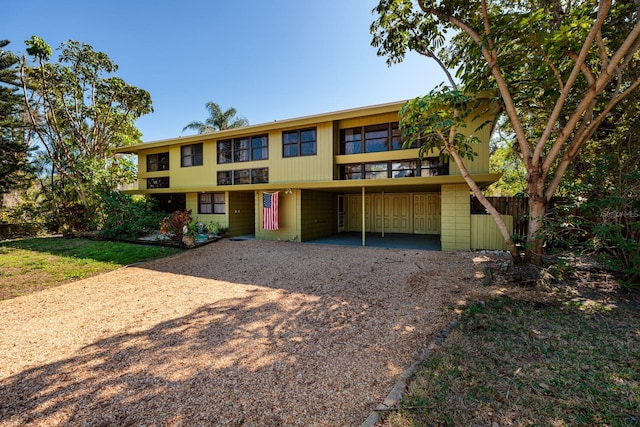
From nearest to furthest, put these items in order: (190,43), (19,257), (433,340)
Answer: (433,340), (19,257), (190,43)

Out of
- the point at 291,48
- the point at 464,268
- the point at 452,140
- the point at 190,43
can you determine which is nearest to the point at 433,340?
the point at 464,268

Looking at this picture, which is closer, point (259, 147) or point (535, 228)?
point (535, 228)

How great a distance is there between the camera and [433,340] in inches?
137

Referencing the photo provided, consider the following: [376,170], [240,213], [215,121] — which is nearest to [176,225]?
[240,213]

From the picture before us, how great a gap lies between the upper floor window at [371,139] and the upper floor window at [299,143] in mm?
1318

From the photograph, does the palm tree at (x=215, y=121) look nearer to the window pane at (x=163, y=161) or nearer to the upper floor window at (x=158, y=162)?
the upper floor window at (x=158, y=162)

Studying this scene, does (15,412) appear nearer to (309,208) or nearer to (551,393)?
(551,393)

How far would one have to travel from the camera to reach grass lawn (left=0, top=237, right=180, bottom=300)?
6.40m

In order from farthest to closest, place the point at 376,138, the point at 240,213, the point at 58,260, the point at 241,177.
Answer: the point at 240,213
the point at 241,177
the point at 376,138
the point at 58,260

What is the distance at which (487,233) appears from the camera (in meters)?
9.25

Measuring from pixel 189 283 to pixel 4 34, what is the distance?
63.6ft

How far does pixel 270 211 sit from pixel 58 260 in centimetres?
733

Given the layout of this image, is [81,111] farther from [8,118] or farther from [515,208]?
[515,208]

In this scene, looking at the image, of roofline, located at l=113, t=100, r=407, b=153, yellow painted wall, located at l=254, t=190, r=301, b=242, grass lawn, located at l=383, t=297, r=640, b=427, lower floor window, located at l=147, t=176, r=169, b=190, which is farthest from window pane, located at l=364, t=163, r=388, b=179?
lower floor window, located at l=147, t=176, r=169, b=190
